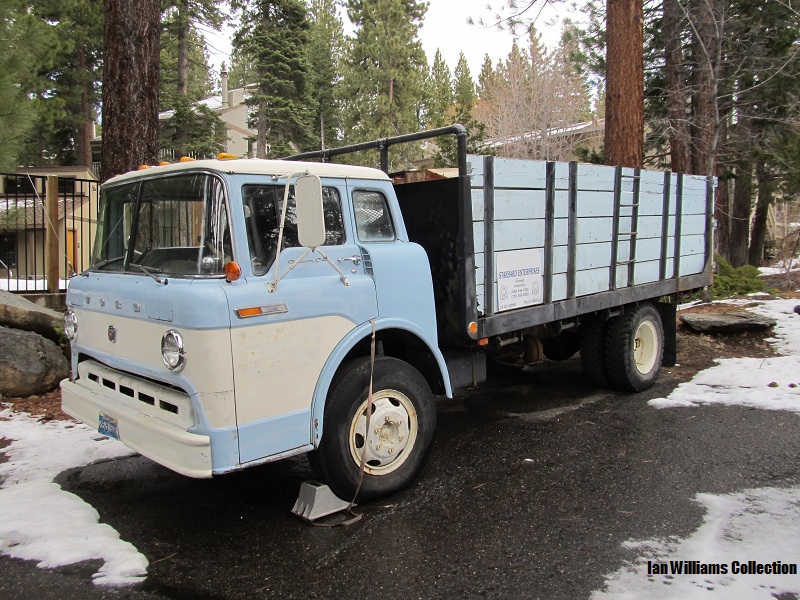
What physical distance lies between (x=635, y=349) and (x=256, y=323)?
509 centimetres

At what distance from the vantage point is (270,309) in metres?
3.53

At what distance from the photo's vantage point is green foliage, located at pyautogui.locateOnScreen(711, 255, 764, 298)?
13422 mm

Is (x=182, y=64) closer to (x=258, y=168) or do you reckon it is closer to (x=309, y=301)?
(x=258, y=168)

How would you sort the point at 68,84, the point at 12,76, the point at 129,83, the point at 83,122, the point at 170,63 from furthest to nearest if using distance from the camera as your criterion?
the point at 170,63 → the point at 83,122 → the point at 68,84 → the point at 12,76 → the point at 129,83

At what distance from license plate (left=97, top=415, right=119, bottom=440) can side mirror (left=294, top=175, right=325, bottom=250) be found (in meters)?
1.65

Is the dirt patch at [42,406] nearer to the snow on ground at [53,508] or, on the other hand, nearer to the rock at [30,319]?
the snow on ground at [53,508]

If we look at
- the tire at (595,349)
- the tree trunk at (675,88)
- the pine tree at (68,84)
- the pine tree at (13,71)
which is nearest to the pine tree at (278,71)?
the pine tree at (68,84)

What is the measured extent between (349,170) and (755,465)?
150 inches

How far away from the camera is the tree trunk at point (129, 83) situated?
698 centimetres

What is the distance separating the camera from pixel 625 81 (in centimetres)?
982

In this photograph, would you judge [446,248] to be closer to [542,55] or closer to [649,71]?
[649,71]

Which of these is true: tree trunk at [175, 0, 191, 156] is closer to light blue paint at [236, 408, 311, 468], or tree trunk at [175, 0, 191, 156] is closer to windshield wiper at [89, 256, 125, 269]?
windshield wiper at [89, 256, 125, 269]

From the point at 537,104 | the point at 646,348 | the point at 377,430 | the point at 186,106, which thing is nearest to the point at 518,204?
the point at 377,430

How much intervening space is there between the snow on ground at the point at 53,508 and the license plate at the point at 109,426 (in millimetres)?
584
